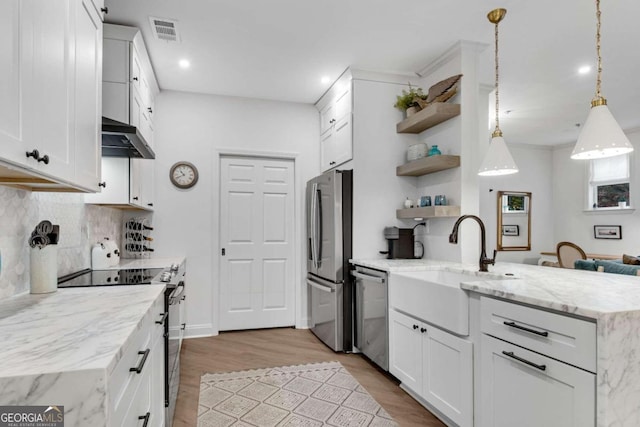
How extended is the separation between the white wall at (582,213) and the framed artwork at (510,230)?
89 centimetres

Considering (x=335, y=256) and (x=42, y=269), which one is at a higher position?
(x=42, y=269)

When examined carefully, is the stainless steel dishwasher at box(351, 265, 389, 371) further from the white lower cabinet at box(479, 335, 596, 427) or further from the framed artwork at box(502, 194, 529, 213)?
the framed artwork at box(502, 194, 529, 213)

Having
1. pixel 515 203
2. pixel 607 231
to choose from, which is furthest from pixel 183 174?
Result: pixel 607 231

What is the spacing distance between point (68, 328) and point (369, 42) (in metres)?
2.92

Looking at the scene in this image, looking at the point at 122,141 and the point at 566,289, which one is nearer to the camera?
the point at 566,289

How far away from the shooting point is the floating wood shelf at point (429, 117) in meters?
3.06

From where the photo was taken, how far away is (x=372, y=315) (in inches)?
121

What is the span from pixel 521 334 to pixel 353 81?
2.76 m

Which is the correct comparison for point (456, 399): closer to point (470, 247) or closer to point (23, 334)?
point (470, 247)

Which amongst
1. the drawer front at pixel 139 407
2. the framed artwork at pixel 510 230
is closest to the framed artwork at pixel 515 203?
the framed artwork at pixel 510 230

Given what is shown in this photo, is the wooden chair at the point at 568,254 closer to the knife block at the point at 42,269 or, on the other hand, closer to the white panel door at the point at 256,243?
the white panel door at the point at 256,243

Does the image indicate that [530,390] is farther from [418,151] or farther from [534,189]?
[534,189]

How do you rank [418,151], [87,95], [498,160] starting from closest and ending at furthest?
[87,95], [498,160], [418,151]

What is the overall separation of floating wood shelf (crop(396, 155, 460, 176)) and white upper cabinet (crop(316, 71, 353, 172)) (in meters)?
0.56
